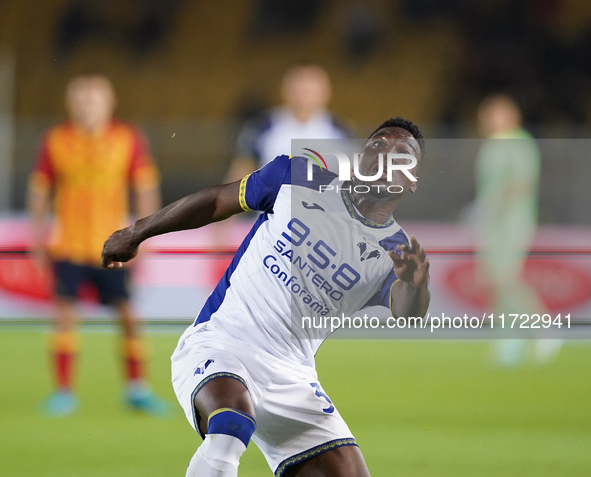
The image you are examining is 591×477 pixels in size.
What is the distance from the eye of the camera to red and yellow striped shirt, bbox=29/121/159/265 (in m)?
3.87

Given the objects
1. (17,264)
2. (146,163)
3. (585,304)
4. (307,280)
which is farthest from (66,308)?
(585,304)

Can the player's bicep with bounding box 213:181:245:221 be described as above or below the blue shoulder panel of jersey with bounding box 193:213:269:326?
above

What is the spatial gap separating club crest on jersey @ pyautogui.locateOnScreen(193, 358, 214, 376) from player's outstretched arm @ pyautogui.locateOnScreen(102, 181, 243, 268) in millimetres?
370

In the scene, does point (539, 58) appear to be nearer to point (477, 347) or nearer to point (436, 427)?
point (477, 347)

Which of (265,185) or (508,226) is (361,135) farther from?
(265,185)

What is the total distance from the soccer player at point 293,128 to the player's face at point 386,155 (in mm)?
2078

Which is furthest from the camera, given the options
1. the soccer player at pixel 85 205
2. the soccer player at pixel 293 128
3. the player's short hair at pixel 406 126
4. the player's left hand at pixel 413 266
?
the soccer player at pixel 293 128

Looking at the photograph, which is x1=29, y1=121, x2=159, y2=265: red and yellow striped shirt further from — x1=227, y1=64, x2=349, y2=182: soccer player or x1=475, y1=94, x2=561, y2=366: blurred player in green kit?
x1=475, y1=94, x2=561, y2=366: blurred player in green kit

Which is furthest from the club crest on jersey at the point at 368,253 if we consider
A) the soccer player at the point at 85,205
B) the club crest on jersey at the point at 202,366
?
the soccer player at the point at 85,205

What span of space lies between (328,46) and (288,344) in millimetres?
11021

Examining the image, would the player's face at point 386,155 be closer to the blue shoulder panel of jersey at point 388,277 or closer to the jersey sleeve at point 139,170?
the blue shoulder panel of jersey at point 388,277

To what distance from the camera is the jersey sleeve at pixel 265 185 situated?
7.12ft

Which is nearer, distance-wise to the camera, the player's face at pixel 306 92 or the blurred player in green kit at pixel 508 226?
the player's face at pixel 306 92

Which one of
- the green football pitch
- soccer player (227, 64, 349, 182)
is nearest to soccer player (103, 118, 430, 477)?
the green football pitch
